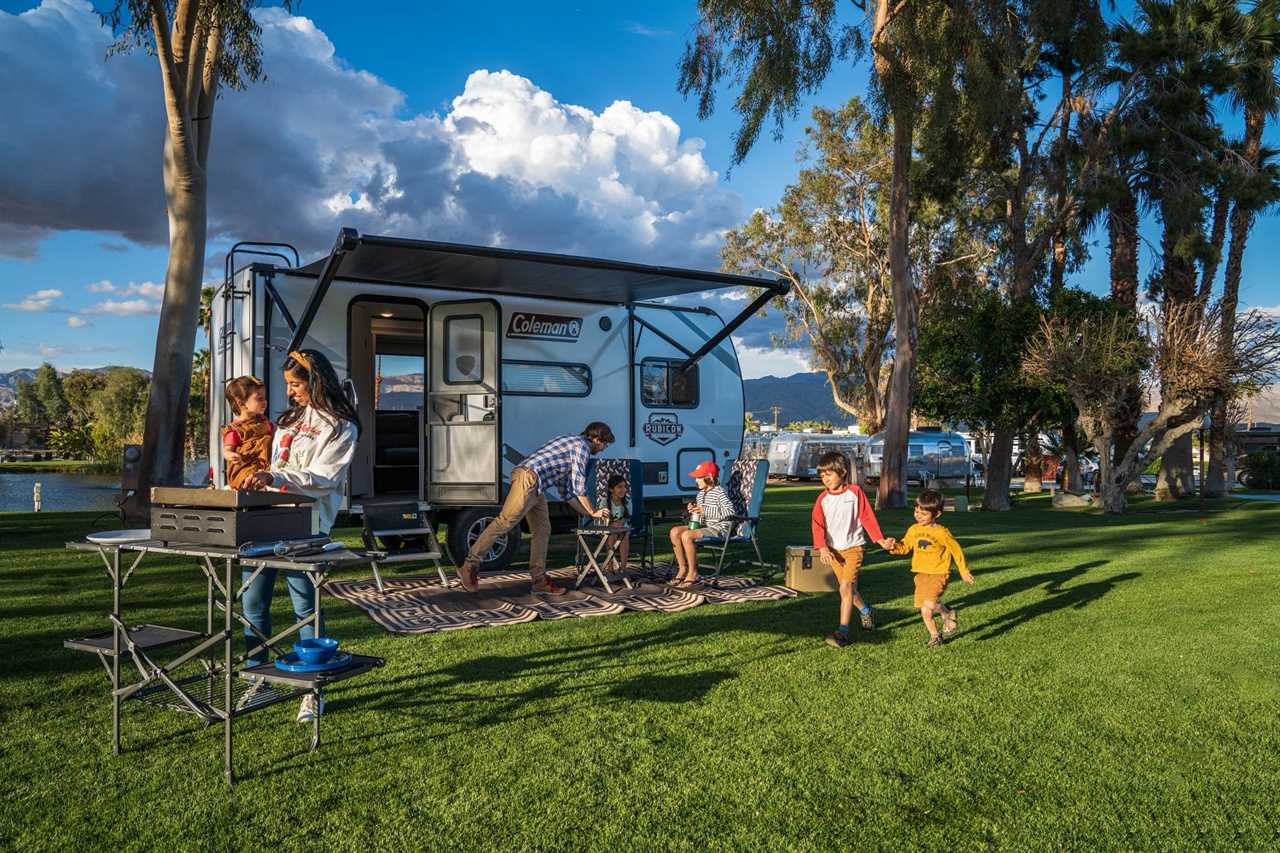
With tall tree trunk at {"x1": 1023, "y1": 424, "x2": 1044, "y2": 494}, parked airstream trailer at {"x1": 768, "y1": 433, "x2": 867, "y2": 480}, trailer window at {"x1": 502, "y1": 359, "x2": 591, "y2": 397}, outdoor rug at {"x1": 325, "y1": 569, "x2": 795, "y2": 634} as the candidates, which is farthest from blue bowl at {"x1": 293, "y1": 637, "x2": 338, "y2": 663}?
parked airstream trailer at {"x1": 768, "y1": 433, "x2": 867, "y2": 480}

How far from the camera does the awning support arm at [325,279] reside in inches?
260

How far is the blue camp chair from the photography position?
873cm

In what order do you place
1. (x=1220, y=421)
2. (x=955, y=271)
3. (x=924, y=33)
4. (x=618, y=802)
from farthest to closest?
(x=955, y=271) → (x=1220, y=421) → (x=924, y=33) → (x=618, y=802)

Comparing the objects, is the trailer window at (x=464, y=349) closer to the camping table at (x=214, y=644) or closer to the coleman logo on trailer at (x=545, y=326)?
the coleman logo on trailer at (x=545, y=326)

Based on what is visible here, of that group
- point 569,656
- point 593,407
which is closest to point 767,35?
point 593,407

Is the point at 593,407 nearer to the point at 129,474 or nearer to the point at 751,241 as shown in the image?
the point at 129,474

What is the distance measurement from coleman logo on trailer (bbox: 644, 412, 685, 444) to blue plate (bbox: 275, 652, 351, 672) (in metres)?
6.45

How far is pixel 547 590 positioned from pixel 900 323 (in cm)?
1196

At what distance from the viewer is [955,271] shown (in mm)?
27469

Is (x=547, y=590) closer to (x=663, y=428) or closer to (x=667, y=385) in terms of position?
(x=663, y=428)

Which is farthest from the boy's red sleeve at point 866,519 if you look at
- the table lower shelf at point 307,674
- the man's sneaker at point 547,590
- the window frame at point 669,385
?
the window frame at point 669,385

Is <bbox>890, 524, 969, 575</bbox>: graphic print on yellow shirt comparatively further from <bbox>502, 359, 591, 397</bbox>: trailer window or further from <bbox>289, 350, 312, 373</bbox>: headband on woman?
<bbox>502, 359, 591, 397</bbox>: trailer window

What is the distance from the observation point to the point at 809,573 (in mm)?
7590

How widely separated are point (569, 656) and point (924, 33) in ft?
49.4
